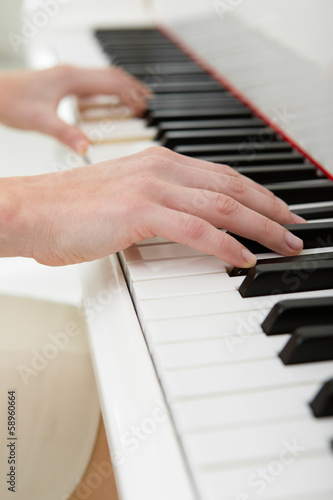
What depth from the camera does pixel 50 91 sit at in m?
1.54

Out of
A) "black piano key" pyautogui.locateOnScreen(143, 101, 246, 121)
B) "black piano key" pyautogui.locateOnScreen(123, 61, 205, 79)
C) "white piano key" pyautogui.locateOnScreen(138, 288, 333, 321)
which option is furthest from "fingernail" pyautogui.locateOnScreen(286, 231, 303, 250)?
"black piano key" pyautogui.locateOnScreen(123, 61, 205, 79)

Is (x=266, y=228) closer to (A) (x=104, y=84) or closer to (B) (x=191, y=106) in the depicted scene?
(B) (x=191, y=106)

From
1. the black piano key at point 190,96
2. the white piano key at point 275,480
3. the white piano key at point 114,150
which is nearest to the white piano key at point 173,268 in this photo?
the white piano key at point 275,480

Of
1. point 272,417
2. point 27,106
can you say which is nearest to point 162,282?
point 272,417

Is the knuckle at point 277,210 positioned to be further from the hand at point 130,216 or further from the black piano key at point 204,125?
the black piano key at point 204,125

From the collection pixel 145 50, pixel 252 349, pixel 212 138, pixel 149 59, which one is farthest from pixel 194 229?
pixel 145 50

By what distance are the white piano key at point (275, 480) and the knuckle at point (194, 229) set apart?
1.19 ft

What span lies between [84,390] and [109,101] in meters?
0.94

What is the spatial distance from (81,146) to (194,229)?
60 centimetres

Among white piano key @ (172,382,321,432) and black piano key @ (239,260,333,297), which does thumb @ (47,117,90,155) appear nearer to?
black piano key @ (239,260,333,297)

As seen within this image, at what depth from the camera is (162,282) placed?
78 cm

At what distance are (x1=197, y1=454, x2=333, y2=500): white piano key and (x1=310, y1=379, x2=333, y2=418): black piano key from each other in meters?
0.05

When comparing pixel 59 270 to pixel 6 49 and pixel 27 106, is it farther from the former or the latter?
pixel 6 49

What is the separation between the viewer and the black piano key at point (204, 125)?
4.24 ft
